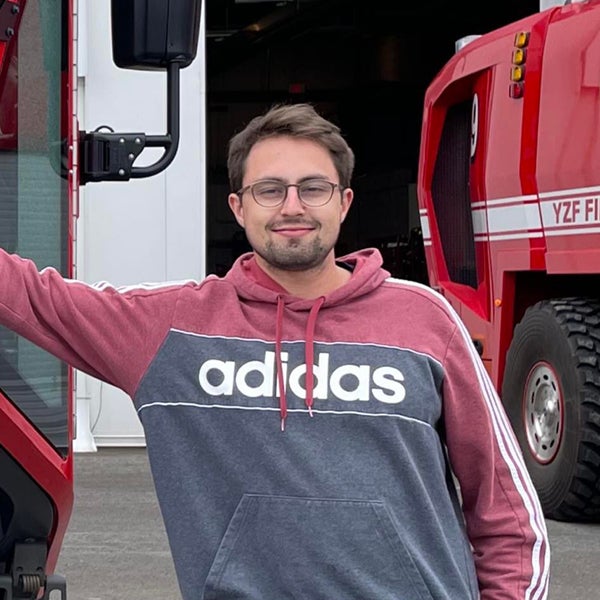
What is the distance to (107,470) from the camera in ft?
32.9

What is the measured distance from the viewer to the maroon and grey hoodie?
248 cm

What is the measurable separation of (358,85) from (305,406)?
27.8m

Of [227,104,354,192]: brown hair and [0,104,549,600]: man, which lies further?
[227,104,354,192]: brown hair

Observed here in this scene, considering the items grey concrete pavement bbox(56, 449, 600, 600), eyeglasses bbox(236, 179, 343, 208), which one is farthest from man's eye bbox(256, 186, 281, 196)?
grey concrete pavement bbox(56, 449, 600, 600)

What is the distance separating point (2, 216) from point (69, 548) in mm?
4046

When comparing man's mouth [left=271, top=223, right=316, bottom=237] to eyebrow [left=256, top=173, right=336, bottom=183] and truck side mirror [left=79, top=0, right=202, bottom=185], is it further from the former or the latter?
truck side mirror [left=79, top=0, right=202, bottom=185]

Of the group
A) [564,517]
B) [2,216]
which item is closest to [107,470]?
[564,517]

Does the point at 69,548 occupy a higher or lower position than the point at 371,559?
lower

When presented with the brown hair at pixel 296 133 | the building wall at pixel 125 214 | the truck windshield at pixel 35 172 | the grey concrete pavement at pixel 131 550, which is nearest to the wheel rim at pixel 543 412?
the grey concrete pavement at pixel 131 550

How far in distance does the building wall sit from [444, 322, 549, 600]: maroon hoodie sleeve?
8270mm

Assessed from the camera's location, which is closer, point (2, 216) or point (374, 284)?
point (374, 284)

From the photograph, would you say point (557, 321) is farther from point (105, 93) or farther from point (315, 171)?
point (315, 171)

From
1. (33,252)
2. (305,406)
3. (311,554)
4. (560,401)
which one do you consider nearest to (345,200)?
(305,406)

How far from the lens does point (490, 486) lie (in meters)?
2.64
